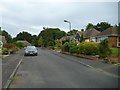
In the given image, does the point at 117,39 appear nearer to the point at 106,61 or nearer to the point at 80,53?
the point at 80,53

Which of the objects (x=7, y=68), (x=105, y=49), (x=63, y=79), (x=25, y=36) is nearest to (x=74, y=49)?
(x=105, y=49)

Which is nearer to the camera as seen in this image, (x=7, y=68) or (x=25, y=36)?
(x=7, y=68)

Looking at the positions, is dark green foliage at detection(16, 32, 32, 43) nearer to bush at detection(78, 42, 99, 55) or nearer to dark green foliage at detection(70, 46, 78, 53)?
dark green foliage at detection(70, 46, 78, 53)

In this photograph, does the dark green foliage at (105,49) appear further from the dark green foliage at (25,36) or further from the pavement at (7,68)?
the dark green foliage at (25,36)

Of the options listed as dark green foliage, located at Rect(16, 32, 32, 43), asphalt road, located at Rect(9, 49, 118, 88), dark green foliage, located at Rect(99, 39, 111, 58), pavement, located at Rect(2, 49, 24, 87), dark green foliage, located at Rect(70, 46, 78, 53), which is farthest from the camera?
dark green foliage, located at Rect(16, 32, 32, 43)

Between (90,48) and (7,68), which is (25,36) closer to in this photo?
(90,48)

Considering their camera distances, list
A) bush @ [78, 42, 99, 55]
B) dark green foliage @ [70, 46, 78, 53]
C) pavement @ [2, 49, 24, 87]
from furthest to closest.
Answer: dark green foliage @ [70, 46, 78, 53], bush @ [78, 42, 99, 55], pavement @ [2, 49, 24, 87]

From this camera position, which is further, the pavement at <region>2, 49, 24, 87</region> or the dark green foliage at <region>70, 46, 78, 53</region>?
the dark green foliage at <region>70, 46, 78, 53</region>

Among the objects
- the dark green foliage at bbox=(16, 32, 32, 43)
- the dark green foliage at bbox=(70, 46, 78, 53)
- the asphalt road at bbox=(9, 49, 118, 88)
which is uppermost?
the dark green foliage at bbox=(16, 32, 32, 43)

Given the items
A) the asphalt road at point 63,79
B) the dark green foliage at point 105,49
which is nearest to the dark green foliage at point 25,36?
the dark green foliage at point 105,49

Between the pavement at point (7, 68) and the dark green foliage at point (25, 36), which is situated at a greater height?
the dark green foliage at point (25, 36)

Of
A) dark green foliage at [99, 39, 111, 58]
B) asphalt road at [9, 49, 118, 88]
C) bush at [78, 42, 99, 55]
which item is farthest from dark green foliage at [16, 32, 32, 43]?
asphalt road at [9, 49, 118, 88]

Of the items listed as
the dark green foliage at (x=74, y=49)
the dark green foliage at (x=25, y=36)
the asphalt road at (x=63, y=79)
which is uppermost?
the dark green foliage at (x=25, y=36)

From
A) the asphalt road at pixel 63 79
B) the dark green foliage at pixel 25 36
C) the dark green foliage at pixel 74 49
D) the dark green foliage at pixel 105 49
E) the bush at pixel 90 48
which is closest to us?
the asphalt road at pixel 63 79
